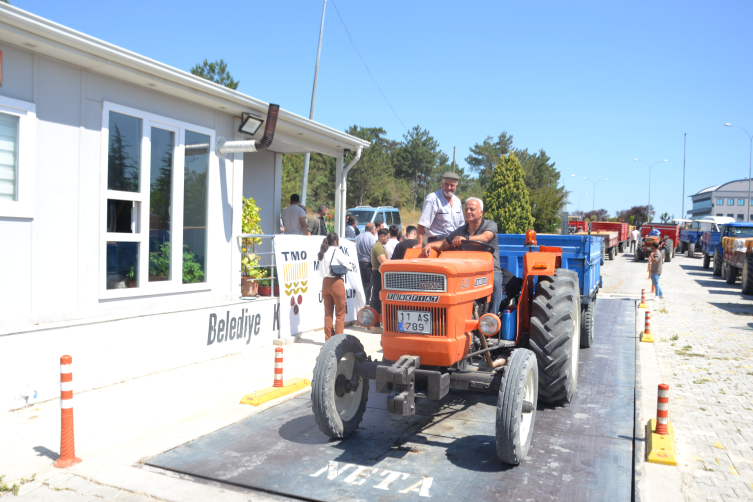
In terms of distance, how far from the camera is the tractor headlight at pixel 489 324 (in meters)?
4.65

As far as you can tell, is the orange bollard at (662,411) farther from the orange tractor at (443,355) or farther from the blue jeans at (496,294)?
the blue jeans at (496,294)

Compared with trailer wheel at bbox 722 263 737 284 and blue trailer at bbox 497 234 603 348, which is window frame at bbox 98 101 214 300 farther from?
trailer wheel at bbox 722 263 737 284

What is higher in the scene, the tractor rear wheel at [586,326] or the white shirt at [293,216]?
the white shirt at [293,216]

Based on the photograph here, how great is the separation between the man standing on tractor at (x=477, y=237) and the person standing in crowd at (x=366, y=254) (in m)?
5.88

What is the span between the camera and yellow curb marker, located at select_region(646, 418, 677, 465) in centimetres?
461

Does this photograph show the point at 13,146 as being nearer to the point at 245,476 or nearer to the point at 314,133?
the point at 245,476

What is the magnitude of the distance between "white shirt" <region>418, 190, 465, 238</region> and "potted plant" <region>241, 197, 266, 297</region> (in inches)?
154

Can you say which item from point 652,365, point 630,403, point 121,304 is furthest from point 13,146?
point 652,365

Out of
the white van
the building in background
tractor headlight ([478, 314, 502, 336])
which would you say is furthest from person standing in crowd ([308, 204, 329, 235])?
the building in background

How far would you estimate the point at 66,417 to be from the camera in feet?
14.5

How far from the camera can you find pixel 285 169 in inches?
1196

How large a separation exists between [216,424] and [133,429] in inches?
29.9

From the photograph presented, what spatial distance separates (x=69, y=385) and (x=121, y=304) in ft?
9.61

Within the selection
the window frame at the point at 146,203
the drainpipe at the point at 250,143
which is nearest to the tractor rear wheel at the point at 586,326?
the drainpipe at the point at 250,143
